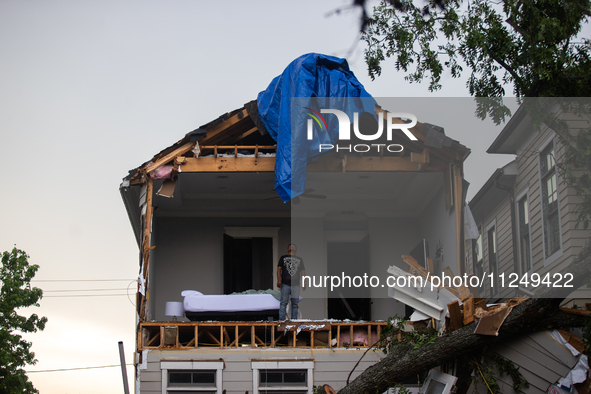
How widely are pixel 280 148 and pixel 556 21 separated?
5365 millimetres

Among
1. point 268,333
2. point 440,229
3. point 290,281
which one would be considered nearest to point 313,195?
point 440,229

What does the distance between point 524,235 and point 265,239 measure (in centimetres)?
629

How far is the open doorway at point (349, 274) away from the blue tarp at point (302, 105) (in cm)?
466

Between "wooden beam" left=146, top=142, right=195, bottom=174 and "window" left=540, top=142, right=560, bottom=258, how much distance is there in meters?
7.36

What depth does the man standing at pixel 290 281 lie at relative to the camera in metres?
14.0

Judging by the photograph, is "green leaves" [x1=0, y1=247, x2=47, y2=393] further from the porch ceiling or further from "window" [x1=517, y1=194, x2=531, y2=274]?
"window" [x1=517, y1=194, x2=531, y2=274]

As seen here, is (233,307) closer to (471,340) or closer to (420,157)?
(420,157)

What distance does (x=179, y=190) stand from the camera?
1648 cm

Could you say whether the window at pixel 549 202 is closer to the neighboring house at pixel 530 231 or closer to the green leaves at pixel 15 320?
the neighboring house at pixel 530 231

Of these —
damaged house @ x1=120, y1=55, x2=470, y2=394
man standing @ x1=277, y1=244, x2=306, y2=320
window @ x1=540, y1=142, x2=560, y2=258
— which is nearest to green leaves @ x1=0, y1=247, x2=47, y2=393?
damaged house @ x1=120, y1=55, x2=470, y2=394

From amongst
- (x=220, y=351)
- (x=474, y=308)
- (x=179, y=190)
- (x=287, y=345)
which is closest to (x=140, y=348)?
(x=220, y=351)

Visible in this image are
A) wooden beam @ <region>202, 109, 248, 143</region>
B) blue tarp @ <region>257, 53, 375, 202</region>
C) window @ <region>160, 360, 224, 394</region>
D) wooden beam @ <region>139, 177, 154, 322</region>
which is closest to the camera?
window @ <region>160, 360, 224, 394</region>

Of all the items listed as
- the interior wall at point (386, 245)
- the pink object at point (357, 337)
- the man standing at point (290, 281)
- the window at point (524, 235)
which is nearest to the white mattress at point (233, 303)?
the man standing at point (290, 281)

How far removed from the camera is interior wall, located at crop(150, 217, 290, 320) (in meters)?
17.3
